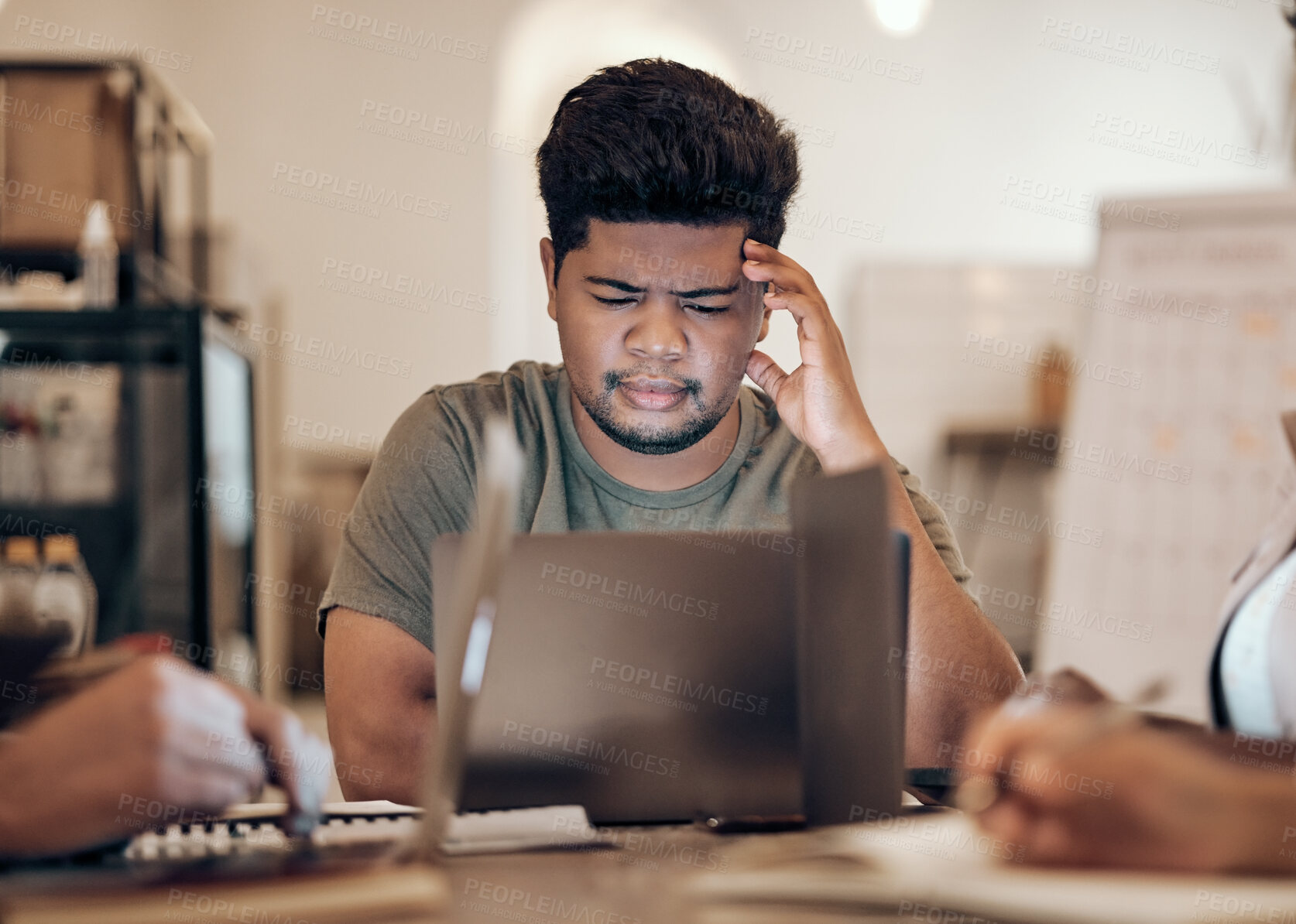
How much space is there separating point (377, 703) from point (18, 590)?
1091mm

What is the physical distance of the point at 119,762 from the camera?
0.60 metres

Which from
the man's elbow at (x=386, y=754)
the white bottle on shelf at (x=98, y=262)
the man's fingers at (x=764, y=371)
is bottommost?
the man's elbow at (x=386, y=754)

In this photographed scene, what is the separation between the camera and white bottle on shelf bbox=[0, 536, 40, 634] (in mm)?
1868

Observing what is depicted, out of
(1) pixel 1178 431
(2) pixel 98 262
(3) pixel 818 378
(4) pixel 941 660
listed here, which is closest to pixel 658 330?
(3) pixel 818 378

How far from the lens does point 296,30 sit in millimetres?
3898

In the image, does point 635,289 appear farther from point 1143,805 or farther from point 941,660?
point 1143,805

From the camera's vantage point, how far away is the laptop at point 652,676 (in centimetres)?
76

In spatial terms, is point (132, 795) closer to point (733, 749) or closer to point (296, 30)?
point (733, 749)

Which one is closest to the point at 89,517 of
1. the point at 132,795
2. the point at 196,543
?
the point at 196,543

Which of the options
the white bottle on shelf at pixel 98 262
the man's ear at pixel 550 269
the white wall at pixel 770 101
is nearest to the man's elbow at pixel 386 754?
the man's ear at pixel 550 269

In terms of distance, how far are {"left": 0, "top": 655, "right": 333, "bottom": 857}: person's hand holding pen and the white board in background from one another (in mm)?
2401

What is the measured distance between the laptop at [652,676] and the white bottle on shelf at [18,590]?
142 cm

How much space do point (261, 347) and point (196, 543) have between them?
168cm

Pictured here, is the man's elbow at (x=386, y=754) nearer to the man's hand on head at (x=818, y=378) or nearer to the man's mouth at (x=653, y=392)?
the man's mouth at (x=653, y=392)
